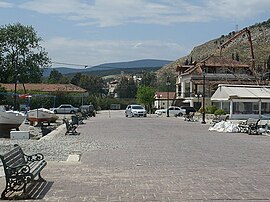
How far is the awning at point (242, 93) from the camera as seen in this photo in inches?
2345

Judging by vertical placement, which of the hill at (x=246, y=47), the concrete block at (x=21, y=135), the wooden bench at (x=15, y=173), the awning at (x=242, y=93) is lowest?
the concrete block at (x=21, y=135)

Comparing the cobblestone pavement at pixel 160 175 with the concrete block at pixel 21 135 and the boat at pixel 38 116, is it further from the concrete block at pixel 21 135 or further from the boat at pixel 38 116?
the boat at pixel 38 116

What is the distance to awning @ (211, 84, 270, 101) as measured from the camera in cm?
5956

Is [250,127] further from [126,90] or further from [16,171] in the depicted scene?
[126,90]

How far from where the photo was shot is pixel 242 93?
61.2 meters

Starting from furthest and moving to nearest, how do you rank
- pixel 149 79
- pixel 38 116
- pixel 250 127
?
pixel 149 79 < pixel 38 116 < pixel 250 127

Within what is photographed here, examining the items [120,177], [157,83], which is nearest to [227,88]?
[120,177]

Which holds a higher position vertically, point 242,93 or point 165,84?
point 165,84

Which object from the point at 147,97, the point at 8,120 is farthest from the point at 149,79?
the point at 8,120

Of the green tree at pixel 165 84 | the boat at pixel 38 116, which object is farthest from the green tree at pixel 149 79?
the boat at pixel 38 116

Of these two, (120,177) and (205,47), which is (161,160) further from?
(205,47)

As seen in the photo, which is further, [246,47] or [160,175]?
[246,47]

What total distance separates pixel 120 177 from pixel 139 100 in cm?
9028

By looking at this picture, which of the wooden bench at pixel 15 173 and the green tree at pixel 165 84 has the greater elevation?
the green tree at pixel 165 84
